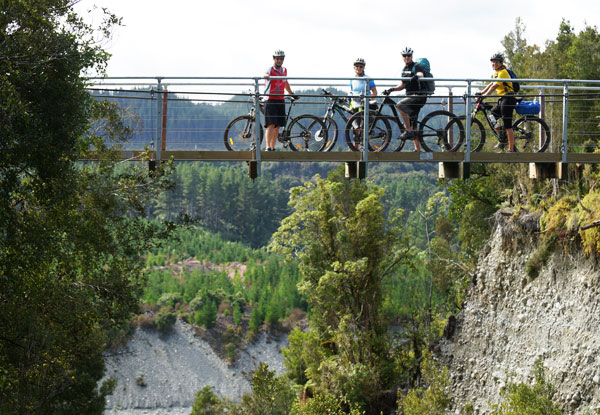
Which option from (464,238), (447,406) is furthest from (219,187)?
(447,406)

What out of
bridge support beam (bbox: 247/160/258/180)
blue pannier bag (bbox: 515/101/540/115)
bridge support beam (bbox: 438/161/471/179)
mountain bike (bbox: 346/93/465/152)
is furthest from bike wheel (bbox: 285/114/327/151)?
blue pannier bag (bbox: 515/101/540/115)

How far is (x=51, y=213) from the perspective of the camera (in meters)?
9.45

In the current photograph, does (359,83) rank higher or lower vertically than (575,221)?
higher

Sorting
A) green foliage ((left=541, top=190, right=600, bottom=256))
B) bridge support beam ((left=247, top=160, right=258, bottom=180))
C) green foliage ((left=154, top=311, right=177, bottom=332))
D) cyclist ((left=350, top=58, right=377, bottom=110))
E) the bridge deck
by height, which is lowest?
green foliage ((left=154, top=311, right=177, bottom=332))

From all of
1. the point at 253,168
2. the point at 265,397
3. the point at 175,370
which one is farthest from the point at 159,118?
the point at 175,370

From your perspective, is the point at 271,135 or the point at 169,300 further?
the point at 169,300

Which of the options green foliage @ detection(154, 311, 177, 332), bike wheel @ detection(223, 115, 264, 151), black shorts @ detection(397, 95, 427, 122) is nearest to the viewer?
black shorts @ detection(397, 95, 427, 122)

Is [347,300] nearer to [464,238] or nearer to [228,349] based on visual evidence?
[464,238]

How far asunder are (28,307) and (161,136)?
9.09ft

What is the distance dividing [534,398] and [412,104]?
5272mm

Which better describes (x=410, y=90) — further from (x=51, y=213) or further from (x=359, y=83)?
(x=51, y=213)

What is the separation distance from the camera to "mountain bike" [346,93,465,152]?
10500 millimetres

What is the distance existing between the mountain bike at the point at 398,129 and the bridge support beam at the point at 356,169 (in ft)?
0.74

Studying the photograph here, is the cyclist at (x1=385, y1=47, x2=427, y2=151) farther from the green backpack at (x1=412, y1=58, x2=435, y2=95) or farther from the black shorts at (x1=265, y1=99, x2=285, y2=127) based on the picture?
the black shorts at (x1=265, y1=99, x2=285, y2=127)
